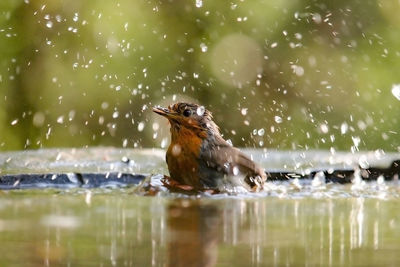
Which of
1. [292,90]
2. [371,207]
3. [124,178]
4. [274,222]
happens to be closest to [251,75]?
[292,90]

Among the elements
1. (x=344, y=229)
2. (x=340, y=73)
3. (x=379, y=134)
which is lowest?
(x=344, y=229)

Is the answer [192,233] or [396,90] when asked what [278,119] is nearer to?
[396,90]

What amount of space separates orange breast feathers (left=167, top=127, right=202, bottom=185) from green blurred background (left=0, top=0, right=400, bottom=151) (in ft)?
15.1

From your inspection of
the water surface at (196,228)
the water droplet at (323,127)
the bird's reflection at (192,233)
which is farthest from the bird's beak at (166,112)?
the water droplet at (323,127)

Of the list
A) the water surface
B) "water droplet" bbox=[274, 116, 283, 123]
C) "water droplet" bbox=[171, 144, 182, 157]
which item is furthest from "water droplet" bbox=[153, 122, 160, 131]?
the water surface

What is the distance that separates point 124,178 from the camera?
5.25m

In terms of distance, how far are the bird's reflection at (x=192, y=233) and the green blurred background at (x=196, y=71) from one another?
625 cm

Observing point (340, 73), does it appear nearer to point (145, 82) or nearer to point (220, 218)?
point (145, 82)

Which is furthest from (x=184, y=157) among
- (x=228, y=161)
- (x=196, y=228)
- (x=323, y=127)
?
(x=323, y=127)

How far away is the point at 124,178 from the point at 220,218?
1837mm

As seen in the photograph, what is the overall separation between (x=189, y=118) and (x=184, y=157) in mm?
375

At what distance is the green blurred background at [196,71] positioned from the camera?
1015cm

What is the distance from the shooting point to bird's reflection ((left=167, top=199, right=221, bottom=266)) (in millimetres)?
2484

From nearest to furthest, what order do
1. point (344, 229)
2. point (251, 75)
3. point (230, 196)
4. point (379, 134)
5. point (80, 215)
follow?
point (344, 229), point (80, 215), point (230, 196), point (379, 134), point (251, 75)
